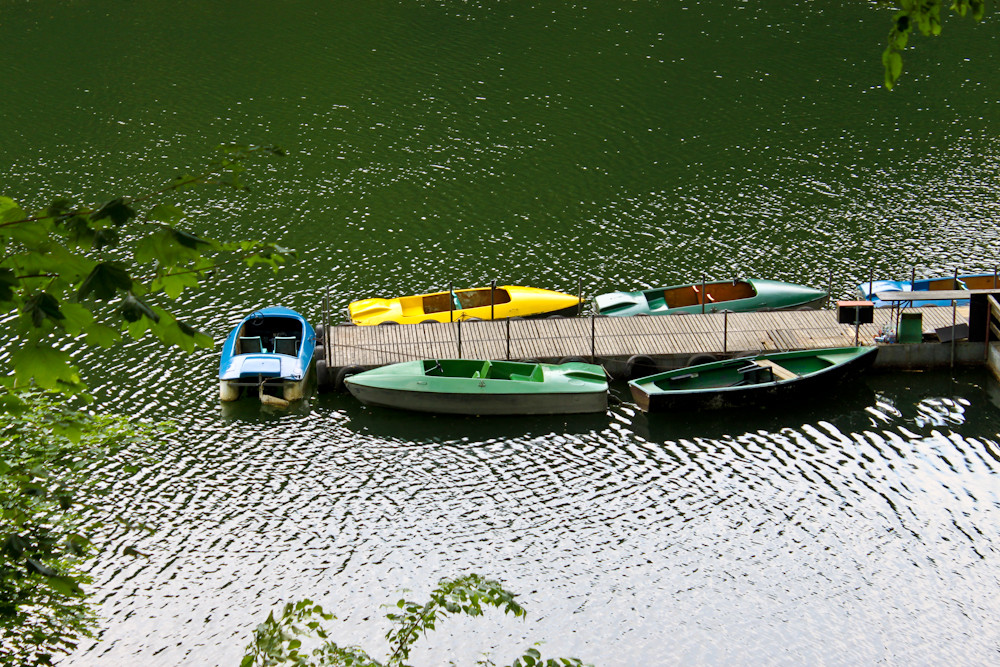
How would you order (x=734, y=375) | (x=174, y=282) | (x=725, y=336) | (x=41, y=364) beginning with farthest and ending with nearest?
(x=725, y=336) → (x=734, y=375) → (x=174, y=282) → (x=41, y=364)

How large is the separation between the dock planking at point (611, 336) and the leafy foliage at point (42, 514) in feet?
36.8

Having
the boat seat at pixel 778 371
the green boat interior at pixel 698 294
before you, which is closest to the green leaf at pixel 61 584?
the boat seat at pixel 778 371

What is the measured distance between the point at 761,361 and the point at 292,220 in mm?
24750

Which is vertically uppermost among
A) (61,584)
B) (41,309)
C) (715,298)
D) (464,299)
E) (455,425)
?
(41,309)

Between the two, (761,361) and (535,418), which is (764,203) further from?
(535,418)

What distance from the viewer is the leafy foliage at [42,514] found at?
11.1 metres

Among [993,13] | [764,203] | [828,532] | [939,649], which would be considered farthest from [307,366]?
[993,13]

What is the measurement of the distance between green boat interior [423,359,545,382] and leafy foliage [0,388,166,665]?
439 inches

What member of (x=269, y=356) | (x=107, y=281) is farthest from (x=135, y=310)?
(x=269, y=356)

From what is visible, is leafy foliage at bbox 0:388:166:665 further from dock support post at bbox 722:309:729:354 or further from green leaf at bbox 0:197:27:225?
dock support post at bbox 722:309:729:354

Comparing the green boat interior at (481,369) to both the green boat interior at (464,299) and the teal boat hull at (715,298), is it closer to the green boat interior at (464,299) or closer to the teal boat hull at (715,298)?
the green boat interior at (464,299)

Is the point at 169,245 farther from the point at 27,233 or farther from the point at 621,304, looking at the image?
the point at 621,304

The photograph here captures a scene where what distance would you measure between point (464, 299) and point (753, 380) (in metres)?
12.1

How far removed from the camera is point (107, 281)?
7.98 meters
